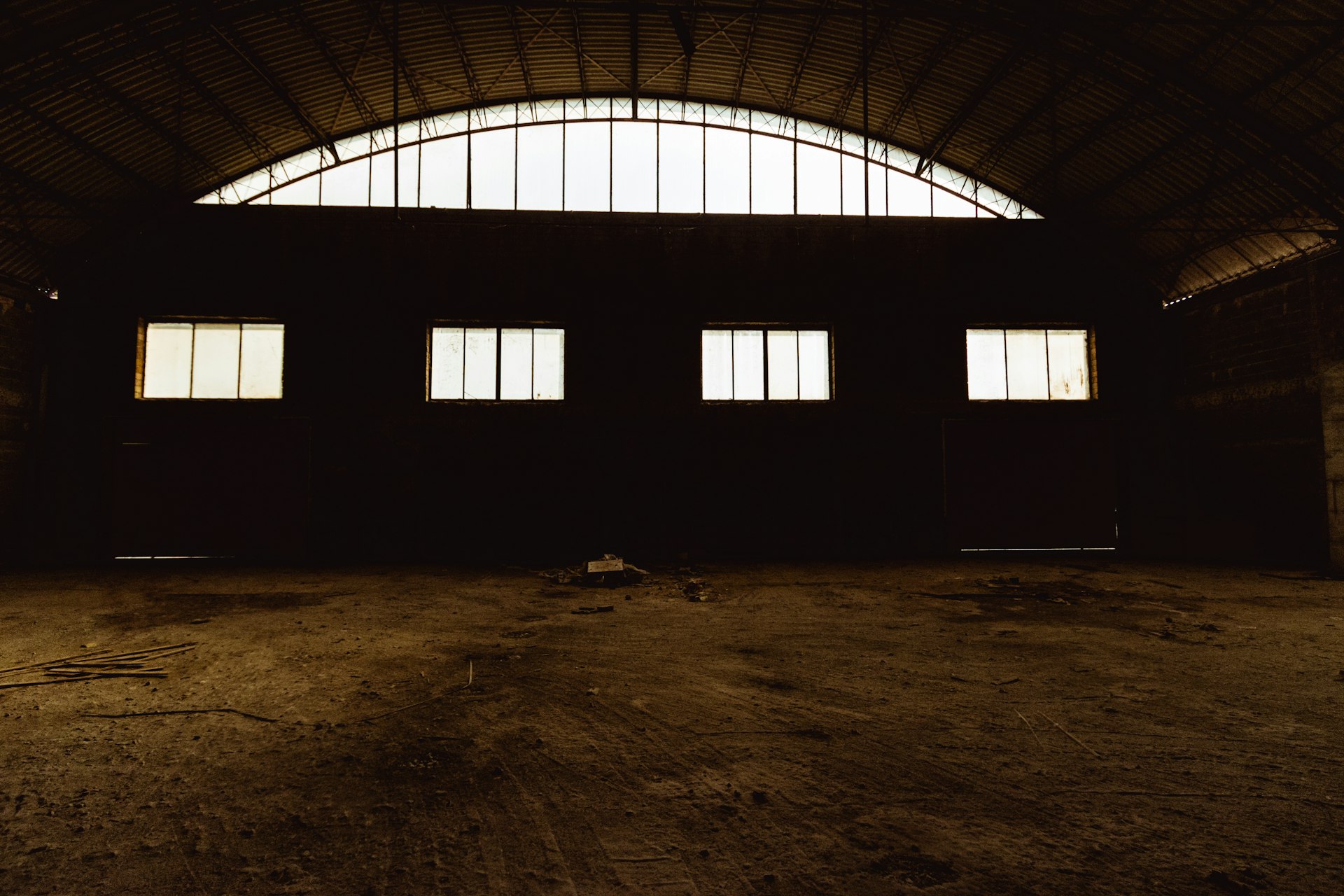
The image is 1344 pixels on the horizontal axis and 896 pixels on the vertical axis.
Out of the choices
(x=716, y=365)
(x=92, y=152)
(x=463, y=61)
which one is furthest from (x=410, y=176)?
(x=716, y=365)

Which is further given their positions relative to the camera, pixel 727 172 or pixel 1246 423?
pixel 727 172

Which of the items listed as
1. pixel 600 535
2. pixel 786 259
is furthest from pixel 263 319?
pixel 786 259

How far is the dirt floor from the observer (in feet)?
9.28

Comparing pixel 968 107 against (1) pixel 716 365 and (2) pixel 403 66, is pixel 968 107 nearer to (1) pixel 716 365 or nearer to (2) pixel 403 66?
(1) pixel 716 365

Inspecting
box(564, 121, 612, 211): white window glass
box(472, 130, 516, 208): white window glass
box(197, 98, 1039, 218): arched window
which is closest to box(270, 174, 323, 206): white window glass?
box(197, 98, 1039, 218): arched window

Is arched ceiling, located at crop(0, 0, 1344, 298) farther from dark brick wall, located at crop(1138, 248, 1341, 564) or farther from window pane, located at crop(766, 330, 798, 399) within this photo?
window pane, located at crop(766, 330, 798, 399)

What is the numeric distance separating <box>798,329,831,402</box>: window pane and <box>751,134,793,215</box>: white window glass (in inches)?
132

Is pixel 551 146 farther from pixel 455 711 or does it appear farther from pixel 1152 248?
pixel 1152 248

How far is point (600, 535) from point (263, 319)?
30.2 feet

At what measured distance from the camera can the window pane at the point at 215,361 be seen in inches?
535

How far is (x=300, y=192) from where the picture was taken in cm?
1563

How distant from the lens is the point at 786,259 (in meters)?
14.5

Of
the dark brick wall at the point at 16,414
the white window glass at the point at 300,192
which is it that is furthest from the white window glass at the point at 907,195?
the dark brick wall at the point at 16,414

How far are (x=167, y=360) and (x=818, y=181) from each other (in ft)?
53.8
